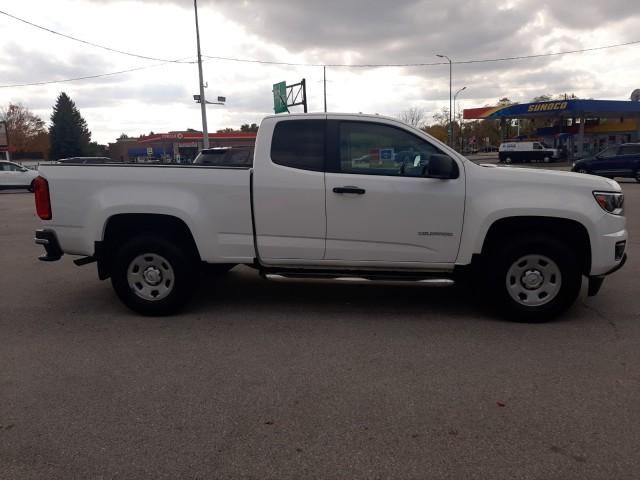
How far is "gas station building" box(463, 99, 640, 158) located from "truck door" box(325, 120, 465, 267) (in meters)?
40.9

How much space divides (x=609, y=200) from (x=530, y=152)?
43.3m

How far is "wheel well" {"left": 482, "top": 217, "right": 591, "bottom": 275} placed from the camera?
5.05 m

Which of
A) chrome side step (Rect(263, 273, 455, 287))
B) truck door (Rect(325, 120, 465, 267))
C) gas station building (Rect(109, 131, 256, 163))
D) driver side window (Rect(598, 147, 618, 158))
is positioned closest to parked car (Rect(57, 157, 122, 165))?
chrome side step (Rect(263, 273, 455, 287))

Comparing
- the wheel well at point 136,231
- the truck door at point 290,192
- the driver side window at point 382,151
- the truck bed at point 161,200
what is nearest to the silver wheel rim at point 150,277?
the wheel well at point 136,231

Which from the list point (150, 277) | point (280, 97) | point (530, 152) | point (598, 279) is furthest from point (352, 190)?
point (530, 152)

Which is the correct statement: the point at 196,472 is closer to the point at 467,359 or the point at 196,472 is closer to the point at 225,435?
the point at 225,435

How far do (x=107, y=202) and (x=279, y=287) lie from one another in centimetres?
231

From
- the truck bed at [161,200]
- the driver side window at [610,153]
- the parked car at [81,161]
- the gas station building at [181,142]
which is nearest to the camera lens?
the truck bed at [161,200]

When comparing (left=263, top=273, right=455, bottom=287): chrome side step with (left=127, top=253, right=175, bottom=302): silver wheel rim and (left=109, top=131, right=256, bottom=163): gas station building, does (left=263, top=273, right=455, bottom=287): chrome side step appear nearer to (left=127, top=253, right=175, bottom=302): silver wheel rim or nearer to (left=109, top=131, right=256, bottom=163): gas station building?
(left=127, top=253, right=175, bottom=302): silver wheel rim

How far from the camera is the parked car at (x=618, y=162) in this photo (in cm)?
2341

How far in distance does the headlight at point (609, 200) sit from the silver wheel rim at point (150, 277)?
4.12 m

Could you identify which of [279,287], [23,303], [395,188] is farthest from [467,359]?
[23,303]

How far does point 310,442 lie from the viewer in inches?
122

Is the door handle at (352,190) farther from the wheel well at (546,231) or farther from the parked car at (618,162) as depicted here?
the parked car at (618,162)
